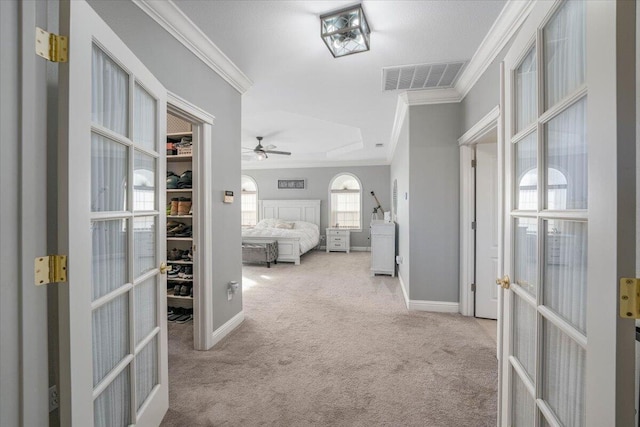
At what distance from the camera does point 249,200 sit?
30.1 ft

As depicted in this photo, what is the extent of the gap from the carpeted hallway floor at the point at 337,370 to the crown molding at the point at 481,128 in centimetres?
190

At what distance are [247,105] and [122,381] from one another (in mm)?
3225

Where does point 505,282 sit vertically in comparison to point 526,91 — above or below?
below

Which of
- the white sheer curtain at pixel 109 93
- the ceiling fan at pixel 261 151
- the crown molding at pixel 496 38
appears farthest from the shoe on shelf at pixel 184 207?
the crown molding at pixel 496 38

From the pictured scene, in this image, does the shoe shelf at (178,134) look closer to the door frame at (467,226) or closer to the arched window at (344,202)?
the door frame at (467,226)

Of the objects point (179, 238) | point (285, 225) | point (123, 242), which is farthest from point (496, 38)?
point (285, 225)

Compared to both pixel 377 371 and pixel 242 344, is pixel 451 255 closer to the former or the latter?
pixel 377 371

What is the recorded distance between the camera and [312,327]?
297 centimetres

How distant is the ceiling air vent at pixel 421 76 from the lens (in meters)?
2.71

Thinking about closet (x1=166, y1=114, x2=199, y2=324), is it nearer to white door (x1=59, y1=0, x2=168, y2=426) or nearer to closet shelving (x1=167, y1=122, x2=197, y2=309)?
closet shelving (x1=167, y1=122, x2=197, y2=309)

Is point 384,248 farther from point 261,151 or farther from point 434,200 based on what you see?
point 261,151

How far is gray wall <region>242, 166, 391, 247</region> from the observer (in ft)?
27.2

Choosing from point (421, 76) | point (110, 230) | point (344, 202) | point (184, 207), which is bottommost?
point (110, 230)

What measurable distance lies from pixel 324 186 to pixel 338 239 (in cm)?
168
